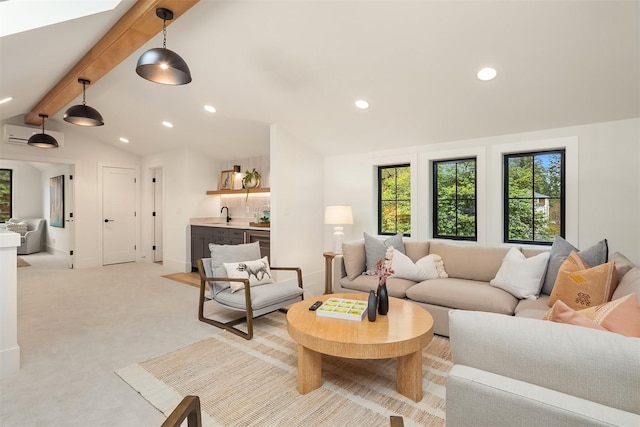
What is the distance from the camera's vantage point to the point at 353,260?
385 cm

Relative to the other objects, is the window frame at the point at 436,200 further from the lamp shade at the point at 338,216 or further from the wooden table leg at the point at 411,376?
the wooden table leg at the point at 411,376

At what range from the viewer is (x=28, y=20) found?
2457 millimetres

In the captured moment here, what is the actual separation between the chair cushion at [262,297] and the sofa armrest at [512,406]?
7.48 ft

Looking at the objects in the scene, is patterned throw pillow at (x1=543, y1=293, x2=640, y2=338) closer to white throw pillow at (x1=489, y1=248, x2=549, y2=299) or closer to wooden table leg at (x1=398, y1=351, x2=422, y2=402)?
wooden table leg at (x1=398, y1=351, x2=422, y2=402)

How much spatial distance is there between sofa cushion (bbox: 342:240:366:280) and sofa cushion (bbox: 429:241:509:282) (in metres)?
0.90

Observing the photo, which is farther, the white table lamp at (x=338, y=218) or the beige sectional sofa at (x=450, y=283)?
the white table lamp at (x=338, y=218)

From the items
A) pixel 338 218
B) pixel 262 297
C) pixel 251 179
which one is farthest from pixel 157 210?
pixel 262 297

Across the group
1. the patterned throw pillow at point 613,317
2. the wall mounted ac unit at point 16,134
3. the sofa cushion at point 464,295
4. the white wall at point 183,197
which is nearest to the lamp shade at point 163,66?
the patterned throw pillow at point 613,317

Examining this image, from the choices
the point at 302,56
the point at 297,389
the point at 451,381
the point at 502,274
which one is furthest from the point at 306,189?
the point at 451,381

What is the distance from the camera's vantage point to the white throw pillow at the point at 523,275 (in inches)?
114

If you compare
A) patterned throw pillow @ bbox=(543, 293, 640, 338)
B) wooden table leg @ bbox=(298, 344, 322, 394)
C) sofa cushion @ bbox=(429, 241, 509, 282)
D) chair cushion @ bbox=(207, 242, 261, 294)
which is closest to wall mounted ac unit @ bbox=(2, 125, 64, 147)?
chair cushion @ bbox=(207, 242, 261, 294)

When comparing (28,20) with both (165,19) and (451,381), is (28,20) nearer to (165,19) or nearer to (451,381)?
(165,19)

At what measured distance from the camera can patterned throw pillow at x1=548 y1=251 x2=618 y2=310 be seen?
2168mm

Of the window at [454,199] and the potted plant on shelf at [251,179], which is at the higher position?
the potted plant on shelf at [251,179]
